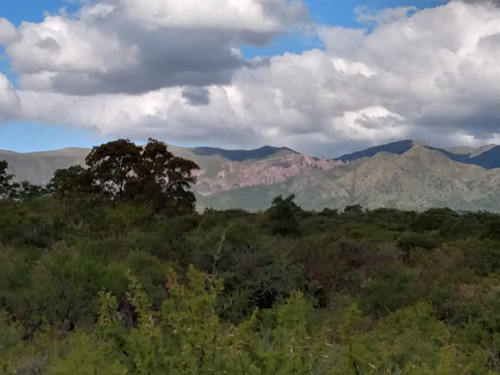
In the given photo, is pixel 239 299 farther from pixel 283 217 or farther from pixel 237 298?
pixel 283 217

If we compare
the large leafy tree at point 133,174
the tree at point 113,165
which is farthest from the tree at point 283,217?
the tree at point 113,165

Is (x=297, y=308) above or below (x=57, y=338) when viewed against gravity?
above

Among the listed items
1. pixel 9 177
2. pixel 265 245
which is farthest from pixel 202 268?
pixel 9 177

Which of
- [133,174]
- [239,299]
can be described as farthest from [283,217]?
[239,299]

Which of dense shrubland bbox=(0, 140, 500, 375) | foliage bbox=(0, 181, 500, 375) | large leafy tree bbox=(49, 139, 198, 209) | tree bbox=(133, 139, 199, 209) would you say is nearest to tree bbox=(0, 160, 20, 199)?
large leafy tree bbox=(49, 139, 198, 209)

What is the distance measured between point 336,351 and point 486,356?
3232 millimetres

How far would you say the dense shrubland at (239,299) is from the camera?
5.67m

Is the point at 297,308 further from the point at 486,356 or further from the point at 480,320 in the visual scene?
the point at 480,320

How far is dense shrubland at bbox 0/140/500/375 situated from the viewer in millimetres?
5668

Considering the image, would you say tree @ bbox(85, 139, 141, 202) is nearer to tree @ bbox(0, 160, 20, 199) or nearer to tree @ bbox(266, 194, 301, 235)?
tree @ bbox(266, 194, 301, 235)

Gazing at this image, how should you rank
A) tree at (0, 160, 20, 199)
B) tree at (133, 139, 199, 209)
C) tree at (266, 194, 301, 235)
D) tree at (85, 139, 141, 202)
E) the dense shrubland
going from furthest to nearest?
tree at (0, 160, 20, 199), tree at (85, 139, 141, 202), tree at (133, 139, 199, 209), tree at (266, 194, 301, 235), the dense shrubland

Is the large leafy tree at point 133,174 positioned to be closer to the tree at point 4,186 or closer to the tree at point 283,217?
the tree at point 283,217

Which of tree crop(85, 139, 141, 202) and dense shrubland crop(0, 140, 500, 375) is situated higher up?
tree crop(85, 139, 141, 202)

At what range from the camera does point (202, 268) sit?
18.8 m
